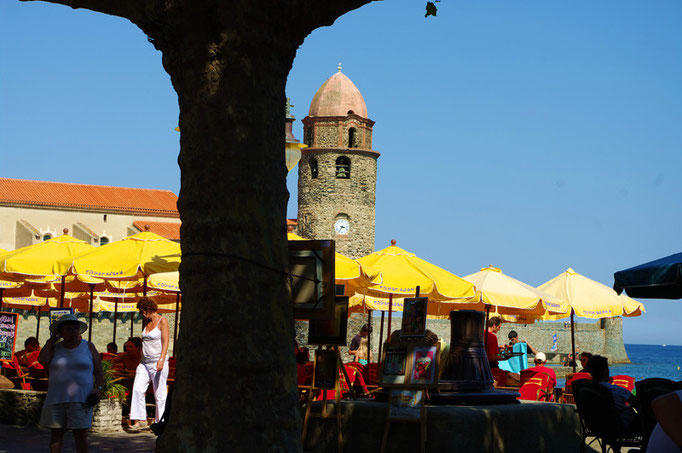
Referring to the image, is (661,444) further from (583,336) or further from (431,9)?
(583,336)

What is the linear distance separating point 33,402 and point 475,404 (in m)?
6.10

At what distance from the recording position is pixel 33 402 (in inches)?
471

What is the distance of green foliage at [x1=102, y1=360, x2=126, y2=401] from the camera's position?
11.6 meters

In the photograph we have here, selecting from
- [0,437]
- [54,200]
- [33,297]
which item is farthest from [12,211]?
[0,437]

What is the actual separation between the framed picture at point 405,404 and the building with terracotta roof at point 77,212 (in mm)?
63513

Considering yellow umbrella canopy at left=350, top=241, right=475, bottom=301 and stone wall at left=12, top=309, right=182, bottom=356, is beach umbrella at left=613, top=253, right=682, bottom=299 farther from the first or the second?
stone wall at left=12, top=309, right=182, bottom=356

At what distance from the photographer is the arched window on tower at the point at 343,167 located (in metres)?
59.9

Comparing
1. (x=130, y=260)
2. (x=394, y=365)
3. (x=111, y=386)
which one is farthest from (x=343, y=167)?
(x=394, y=365)

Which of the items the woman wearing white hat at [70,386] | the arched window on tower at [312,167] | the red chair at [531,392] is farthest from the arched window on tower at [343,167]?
the woman wearing white hat at [70,386]

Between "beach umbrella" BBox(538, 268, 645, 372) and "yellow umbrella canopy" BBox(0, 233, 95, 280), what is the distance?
31.3 feet

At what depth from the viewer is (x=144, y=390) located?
11539 mm

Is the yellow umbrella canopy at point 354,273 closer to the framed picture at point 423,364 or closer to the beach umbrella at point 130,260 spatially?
the beach umbrella at point 130,260

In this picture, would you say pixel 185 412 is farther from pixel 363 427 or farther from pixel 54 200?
pixel 54 200

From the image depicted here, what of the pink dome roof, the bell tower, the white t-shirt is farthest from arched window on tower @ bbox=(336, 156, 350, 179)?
the white t-shirt
